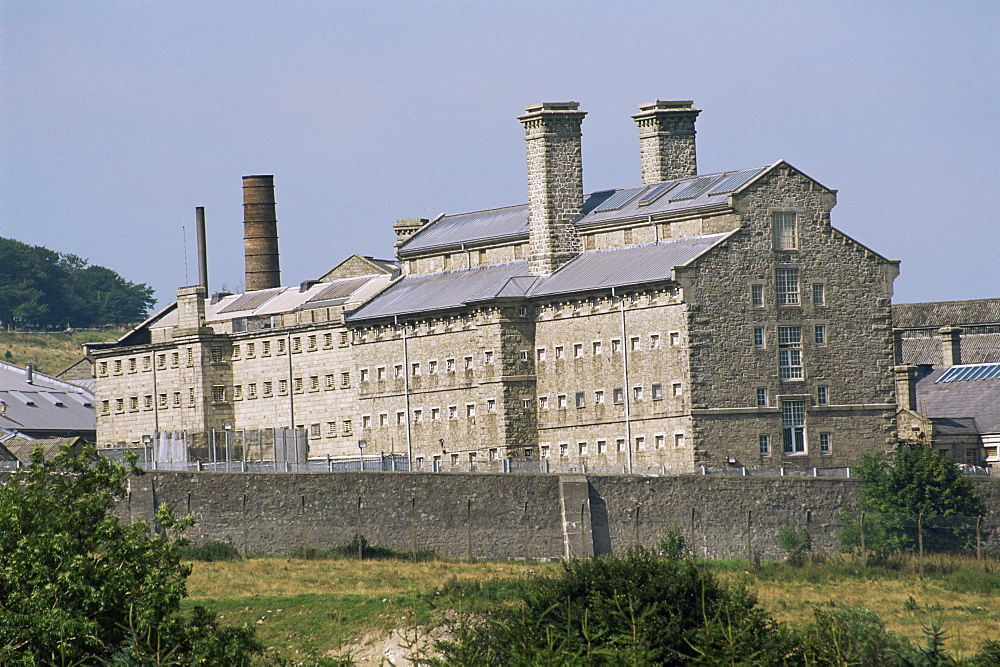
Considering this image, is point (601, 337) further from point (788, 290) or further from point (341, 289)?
point (341, 289)

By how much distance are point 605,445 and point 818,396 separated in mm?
8240

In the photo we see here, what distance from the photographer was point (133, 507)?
76875 millimetres

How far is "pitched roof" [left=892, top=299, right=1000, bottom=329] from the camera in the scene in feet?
417

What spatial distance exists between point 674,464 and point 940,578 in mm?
11832

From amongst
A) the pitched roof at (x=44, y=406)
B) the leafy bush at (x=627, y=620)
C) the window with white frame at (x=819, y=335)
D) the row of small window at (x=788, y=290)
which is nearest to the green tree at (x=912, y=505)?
the window with white frame at (x=819, y=335)

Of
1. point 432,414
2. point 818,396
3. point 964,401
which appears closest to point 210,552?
point 432,414

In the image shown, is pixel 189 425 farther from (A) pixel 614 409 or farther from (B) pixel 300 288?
(A) pixel 614 409

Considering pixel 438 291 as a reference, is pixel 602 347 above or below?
below

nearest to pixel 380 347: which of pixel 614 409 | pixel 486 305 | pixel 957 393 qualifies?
pixel 486 305

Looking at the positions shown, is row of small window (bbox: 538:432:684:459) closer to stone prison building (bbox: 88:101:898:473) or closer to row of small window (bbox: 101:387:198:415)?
stone prison building (bbox: 88:101:898:473)

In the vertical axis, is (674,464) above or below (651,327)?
below

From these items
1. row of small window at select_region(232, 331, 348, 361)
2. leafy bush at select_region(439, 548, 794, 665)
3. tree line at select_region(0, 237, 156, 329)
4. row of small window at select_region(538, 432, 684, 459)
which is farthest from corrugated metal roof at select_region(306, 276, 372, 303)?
tree line at select_region(0, 237, 156, 329)

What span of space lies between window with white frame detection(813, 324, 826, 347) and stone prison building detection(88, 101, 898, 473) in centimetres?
8

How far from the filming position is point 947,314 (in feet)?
420
